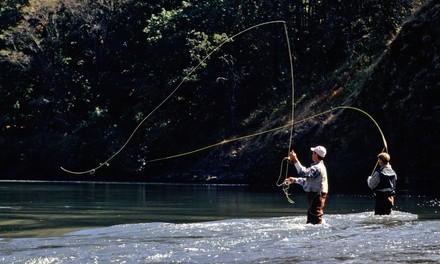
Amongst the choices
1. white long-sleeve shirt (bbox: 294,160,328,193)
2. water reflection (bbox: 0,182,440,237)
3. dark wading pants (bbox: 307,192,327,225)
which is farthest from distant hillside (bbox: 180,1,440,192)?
white long-sleeve shirt (bbox: 294,160,328,193)

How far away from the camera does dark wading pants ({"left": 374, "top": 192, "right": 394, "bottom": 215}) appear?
18266 millimetres

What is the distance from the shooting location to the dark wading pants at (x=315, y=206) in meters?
16.2

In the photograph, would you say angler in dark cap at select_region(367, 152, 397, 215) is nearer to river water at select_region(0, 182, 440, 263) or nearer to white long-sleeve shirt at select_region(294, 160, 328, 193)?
river water at select_region(0, 182, 440, 263)

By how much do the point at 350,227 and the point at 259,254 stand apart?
4.42 m

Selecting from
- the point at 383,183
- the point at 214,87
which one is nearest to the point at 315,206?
the point at 383,183

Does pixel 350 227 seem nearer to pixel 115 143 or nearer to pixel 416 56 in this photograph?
pixel 416 56

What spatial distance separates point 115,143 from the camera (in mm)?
53219

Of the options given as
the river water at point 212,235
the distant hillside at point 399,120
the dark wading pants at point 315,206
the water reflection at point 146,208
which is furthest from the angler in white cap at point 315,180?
the distant hillside at point 399,120

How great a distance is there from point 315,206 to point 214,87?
3454cm

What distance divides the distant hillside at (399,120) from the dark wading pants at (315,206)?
52.7 feet

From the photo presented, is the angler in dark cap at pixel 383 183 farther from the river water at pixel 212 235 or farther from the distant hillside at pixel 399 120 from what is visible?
the distant hillside at pixel 399 120

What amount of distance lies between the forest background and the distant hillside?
0.19 ft

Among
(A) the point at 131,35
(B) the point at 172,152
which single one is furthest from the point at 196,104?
(A) the point at 131,35

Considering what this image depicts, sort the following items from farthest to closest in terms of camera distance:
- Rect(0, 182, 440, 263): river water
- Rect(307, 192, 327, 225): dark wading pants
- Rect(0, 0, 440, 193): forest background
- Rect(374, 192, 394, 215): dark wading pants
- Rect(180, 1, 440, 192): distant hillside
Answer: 1. Rect(0, 0, 440, 193): forest background
2. Rect(180, 1, 440, 192): distant hillside
3. Rect(374, 192, 394, 215): dark wading pants
4. Rect(307, 192, 327, 225): dark wading pants
5. Rect(0, 182, 440, 263): river water
